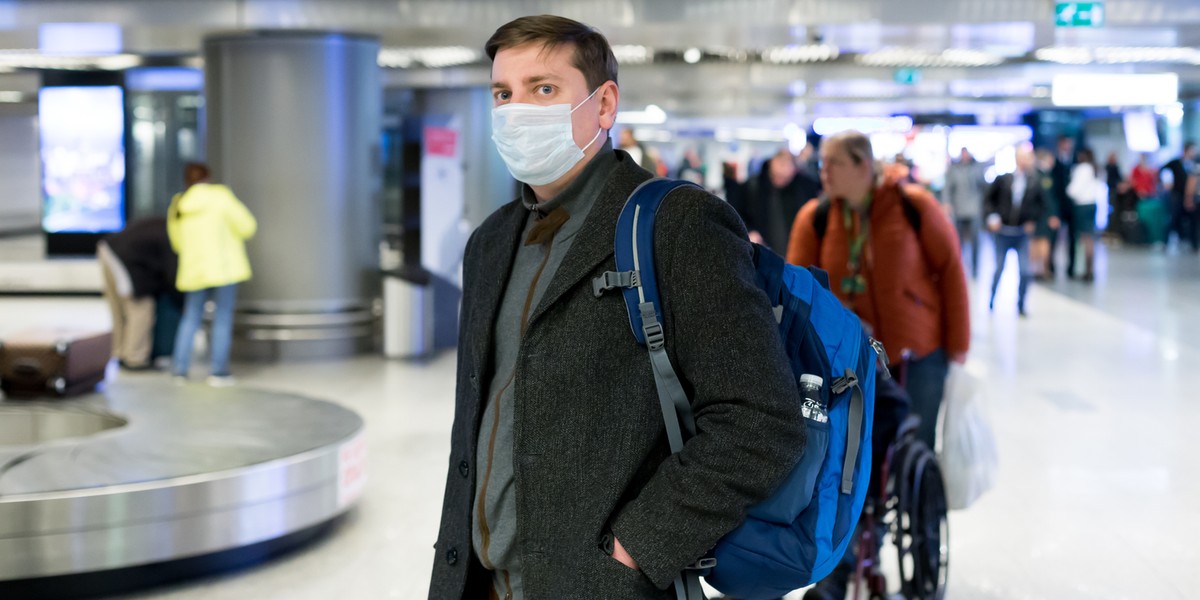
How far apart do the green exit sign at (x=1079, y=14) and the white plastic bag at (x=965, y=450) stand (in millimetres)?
7555

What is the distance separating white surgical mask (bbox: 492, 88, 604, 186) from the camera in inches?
79.4

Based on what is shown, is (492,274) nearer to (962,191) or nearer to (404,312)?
(404,312)

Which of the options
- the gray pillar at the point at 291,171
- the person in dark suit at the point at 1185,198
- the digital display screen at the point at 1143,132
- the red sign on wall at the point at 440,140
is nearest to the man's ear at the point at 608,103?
the gray pillar at the point at 291,171

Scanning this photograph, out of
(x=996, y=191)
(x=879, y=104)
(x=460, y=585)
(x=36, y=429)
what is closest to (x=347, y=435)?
(x=36, y=429)

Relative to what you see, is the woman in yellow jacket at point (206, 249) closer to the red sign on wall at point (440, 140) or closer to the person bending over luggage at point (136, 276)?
the person bending over luggage at point (136, 276)

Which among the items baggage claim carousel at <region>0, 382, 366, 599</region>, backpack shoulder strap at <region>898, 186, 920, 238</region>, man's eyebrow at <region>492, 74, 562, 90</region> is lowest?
baggage claim carousel at <region>0, 382, 366, 599</region>

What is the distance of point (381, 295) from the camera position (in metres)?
13.1

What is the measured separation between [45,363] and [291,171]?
19.4 feet

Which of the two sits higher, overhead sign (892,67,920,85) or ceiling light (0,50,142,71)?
overhead sign (892,67,920,85)

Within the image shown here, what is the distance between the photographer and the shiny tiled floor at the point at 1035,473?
216 inches

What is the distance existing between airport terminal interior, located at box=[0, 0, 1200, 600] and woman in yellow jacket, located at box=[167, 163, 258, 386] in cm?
12

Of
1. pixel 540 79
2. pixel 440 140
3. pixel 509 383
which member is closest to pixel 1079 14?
pixel 440 140

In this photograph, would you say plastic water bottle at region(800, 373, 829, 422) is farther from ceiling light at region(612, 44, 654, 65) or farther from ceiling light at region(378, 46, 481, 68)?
ceiling light at region(612, 44, 654, 65)

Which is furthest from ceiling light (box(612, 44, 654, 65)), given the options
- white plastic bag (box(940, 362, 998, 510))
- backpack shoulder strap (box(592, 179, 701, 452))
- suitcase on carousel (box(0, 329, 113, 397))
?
backpack shoulder strap (box(592, 179, 701, 452))
